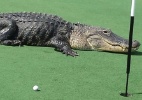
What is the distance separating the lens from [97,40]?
5.50 metres

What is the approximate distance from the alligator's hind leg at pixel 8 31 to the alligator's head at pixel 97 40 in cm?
76

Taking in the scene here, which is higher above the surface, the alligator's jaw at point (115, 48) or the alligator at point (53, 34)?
the alligator at point (53, 34)

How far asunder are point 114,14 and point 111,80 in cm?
370

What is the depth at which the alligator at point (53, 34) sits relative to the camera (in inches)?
212

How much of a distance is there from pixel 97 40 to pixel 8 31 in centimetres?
117

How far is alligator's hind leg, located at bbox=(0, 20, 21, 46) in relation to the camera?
536cm

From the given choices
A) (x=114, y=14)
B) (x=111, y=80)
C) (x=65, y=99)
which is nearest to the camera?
(x=65, y=99)

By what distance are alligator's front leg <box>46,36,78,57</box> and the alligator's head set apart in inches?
6.2

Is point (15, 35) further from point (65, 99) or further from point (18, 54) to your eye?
point (65, 99)

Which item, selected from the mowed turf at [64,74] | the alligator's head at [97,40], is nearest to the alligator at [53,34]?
the alligator's head at [97,40]

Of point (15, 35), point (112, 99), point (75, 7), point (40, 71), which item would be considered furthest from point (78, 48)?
point (75, 7)

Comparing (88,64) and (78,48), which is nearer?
(88,64)

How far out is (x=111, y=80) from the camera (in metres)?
4.18

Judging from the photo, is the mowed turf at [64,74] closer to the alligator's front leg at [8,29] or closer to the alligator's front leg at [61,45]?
the alligator's front leg at [61,45]
